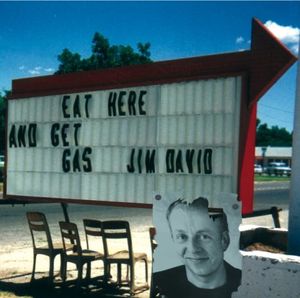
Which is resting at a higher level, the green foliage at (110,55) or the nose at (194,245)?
the green foliage at (110,55)

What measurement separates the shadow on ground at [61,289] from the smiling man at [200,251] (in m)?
2.09

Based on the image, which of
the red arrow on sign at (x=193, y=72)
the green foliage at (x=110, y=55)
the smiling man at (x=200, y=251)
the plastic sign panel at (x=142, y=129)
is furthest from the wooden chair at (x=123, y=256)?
the green foliage at (x=110, y=55)

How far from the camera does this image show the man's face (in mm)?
5363

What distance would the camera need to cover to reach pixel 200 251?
5.43 m

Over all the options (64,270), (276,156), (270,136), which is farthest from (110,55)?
(270,136)

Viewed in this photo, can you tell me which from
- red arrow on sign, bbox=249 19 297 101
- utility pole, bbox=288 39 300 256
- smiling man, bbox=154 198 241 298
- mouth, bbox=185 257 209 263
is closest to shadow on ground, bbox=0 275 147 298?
smiling man, bbox=154 198 241 298

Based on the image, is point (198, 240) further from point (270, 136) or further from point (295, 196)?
point (270, 136)

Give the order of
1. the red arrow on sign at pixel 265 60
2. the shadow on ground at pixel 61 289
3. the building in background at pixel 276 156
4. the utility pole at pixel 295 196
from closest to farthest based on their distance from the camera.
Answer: the red arrow on sign at pixel 265 60, the utility pole at pixel 295 196, the shadow on ground at pixel 61 289, the building in background at pixel 276 156

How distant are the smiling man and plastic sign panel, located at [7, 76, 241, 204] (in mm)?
915

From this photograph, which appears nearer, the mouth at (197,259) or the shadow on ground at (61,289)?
the mouth at (197,259)

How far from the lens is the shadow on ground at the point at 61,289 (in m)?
7.39

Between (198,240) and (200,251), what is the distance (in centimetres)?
12

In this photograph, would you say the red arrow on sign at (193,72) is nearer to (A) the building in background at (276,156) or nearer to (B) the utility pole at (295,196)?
(B) the utility pole at (295,196)

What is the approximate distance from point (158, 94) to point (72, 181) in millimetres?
2066
